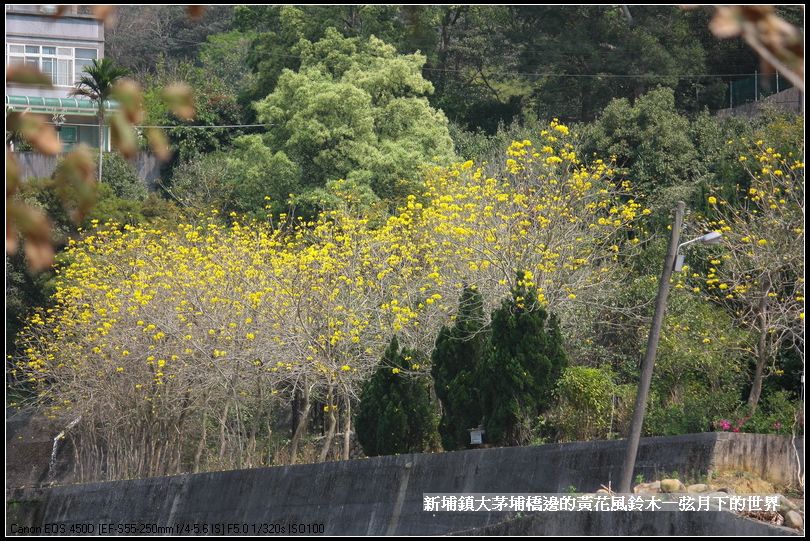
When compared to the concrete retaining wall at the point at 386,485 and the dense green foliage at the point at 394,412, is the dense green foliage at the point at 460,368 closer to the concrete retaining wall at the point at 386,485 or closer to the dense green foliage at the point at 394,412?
the dense green foliage at the point at 394,412

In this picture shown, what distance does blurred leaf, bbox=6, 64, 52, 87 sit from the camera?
340 centimetres

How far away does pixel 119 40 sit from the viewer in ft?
210

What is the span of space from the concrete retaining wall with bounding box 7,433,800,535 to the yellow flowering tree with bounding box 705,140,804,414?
362 centimetres

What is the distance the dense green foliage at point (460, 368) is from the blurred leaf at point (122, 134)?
18.5 m

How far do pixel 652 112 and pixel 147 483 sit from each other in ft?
57.9

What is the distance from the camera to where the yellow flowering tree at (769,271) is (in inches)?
810

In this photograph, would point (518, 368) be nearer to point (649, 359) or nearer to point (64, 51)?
point (649, 359)

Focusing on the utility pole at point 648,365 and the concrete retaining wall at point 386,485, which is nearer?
the utility pole at point 648,365

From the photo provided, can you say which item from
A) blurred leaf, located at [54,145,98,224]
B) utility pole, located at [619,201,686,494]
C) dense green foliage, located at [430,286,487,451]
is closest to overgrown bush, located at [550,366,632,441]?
dense green foliage, located at [430,286,487,451]

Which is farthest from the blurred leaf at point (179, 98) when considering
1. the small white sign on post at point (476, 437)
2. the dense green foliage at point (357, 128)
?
the dense green foliage at point (357, 128)

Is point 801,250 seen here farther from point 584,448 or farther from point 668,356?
point 584,448

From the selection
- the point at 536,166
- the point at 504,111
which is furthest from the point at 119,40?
the point at 536,166

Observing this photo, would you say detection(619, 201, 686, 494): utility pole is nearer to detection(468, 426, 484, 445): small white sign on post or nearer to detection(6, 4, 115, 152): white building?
detection(468, 426, 484, 445): small white sign on post

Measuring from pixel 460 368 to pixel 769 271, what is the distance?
18.8ft
